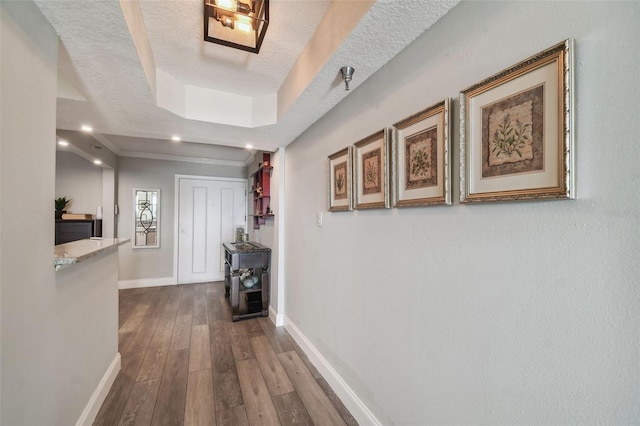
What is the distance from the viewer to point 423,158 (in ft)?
3.93

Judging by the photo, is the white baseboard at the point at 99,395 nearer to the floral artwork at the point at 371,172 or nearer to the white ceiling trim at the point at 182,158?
the floral artwork at the point at 371,172

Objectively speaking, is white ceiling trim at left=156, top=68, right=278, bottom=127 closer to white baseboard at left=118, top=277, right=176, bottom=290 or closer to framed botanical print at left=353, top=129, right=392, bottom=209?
framed botanical print at left=353, top=129, right=392, bottom=209

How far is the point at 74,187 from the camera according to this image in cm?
408

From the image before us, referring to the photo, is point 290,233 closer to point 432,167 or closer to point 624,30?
point 432,167

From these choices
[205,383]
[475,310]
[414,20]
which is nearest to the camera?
[475,310]

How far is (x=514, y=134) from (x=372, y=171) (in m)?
0.76

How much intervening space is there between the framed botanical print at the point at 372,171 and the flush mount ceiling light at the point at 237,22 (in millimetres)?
782

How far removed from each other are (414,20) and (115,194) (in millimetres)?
4852

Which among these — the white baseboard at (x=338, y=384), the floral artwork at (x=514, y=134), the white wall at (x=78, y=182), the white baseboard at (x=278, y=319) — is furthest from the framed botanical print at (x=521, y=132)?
the white wall at (x=78, y=182)

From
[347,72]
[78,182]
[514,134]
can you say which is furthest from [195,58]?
[78,182]

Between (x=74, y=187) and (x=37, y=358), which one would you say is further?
(x=74, y=187)

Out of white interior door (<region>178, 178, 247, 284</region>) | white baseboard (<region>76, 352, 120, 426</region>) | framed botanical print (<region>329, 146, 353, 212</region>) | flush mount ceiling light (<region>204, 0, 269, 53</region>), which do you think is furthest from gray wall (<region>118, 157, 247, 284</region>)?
flush mount ceiling light (<region>204, 0, 269, 53</region>)

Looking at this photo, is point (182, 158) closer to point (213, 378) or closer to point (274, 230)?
point (274, 230)

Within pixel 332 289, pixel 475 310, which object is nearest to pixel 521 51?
pixel 475 310
